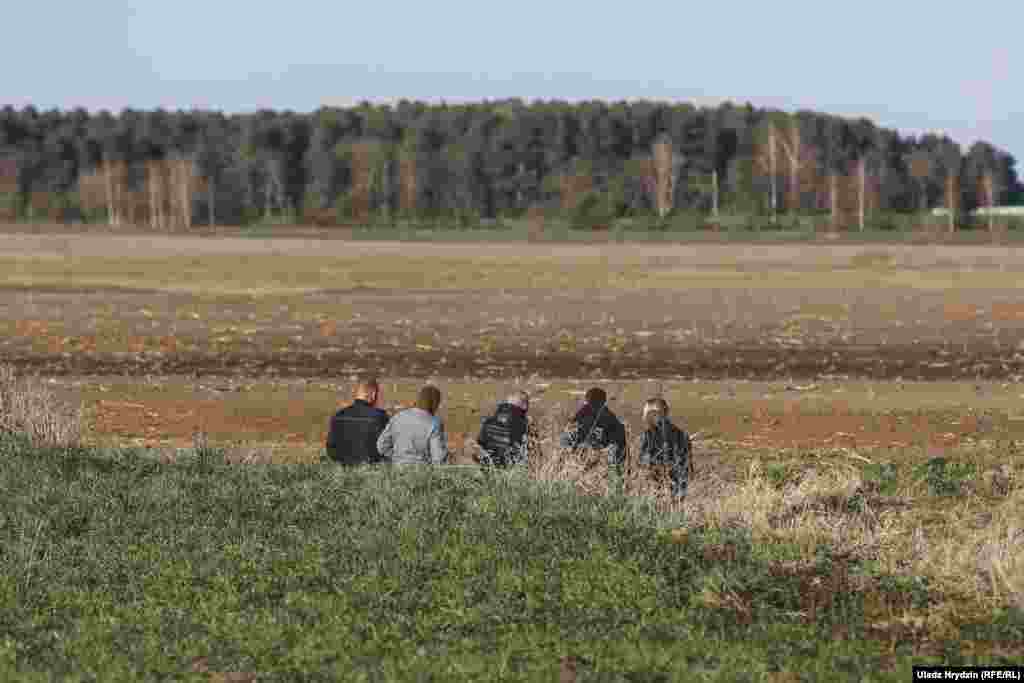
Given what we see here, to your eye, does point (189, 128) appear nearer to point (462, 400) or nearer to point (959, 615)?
point (462, 400)

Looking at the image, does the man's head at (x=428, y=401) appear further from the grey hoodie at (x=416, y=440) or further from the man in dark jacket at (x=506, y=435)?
the man in dark jacket at (x=506, y=435)

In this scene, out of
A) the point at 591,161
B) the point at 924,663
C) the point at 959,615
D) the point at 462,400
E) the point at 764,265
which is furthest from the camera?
the point at 591,161

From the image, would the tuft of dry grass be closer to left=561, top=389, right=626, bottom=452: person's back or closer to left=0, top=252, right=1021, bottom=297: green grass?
left=561, top=389, right=626, bottom=452: person's back

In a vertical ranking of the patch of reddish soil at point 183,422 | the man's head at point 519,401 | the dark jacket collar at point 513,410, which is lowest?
the patch of reddish soil at point 183,422

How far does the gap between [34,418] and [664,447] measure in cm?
589

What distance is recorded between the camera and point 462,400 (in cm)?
2283

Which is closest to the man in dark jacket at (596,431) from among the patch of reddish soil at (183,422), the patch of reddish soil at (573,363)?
the patch of reddish soil at (183,422)

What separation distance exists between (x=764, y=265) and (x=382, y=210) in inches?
2747

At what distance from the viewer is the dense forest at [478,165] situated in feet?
406

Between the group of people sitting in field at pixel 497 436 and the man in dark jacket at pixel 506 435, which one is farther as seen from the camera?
the man in dark jacket at pixel 506 435

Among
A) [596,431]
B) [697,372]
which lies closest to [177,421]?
[596,431]

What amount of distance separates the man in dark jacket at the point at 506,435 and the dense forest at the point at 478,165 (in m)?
87.6

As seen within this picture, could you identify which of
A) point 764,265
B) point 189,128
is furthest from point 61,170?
point 764,265

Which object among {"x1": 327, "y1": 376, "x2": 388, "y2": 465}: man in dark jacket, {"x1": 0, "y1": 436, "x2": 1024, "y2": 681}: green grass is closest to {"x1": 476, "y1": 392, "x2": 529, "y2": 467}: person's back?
{"x1": 327, "y1": 376, "x2": 388, "y2": 465}: man in dark jacket
